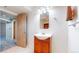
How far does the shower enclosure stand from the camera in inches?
61.8

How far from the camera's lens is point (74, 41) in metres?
1.50

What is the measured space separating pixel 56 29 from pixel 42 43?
30 centimetres

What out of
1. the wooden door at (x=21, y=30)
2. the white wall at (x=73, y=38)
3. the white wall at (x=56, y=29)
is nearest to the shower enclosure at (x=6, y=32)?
the wooden door at (x=21, y=30)

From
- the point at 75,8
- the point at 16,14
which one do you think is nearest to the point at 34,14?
the point at 16,14

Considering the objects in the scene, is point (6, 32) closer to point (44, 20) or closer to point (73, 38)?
point (44, 20)

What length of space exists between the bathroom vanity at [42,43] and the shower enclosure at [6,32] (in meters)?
0.35

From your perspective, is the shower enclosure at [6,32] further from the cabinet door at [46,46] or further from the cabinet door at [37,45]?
the cabinet door at [46,46]

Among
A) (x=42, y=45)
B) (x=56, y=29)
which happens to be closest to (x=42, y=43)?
(x=42, y=45)

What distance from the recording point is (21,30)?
63.6 inches

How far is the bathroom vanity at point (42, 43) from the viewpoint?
1.57 meters

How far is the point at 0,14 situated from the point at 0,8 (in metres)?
0.09

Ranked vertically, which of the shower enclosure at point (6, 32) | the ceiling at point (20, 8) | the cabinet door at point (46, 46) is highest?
the ceiling at point (20, 8)

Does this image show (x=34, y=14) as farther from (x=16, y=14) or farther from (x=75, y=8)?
(x=75, y=8)

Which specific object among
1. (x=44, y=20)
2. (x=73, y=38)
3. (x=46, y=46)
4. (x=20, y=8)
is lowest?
(x=46, y=46)
